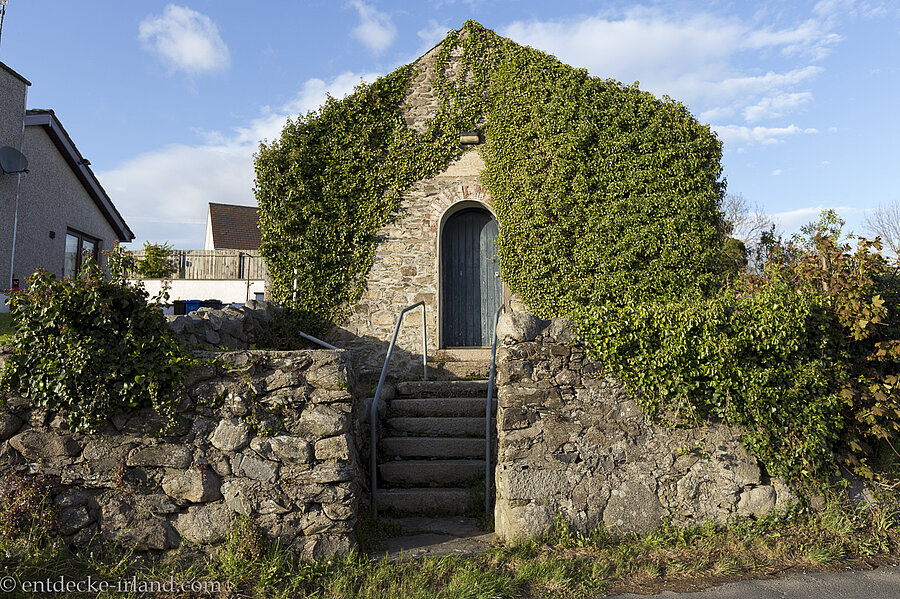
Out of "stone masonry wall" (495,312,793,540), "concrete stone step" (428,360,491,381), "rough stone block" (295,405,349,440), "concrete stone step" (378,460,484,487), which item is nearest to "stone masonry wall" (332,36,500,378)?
"concrete stone step" (428,360,491,381)

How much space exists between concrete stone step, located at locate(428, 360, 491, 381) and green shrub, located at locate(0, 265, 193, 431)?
4140 millimetres

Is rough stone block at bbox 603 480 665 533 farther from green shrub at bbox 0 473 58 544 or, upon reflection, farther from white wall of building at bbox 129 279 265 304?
white wall of building at bbox 129 279 265 304

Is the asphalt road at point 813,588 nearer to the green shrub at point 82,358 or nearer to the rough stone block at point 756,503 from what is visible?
the rough stone block at point 756,503

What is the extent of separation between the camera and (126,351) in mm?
3982

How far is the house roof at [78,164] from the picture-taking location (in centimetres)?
1158

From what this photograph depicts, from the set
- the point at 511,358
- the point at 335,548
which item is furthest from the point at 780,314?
the point at 335,548

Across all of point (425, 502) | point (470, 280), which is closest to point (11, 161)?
point (470, 280)

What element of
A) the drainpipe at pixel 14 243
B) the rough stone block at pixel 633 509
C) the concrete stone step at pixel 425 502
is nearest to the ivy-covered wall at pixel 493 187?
the concrete stone step at pixel 425 502

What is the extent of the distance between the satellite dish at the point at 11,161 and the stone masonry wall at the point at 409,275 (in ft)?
23.0

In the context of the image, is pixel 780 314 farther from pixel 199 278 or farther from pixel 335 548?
pixel 199 278

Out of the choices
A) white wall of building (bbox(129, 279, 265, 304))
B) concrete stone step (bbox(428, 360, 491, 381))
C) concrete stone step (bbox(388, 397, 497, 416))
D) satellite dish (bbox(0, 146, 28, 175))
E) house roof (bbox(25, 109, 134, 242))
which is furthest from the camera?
white wall of building (bbox(129, 279, 265, 304))

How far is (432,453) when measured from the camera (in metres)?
5.48

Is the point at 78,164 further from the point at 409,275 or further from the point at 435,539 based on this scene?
the point at 435,539

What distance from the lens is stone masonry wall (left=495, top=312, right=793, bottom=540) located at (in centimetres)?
431
